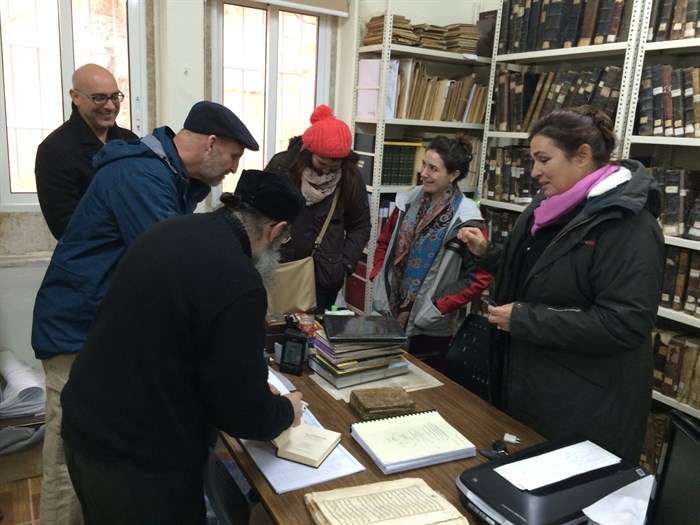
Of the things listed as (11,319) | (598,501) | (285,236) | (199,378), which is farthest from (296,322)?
(11,319)

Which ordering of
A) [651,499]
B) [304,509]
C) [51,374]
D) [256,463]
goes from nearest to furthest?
[651,499], [304,509], [256,463], [51,374]

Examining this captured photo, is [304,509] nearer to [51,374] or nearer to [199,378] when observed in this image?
[199,378]

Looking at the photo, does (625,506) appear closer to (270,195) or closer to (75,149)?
(270,195)

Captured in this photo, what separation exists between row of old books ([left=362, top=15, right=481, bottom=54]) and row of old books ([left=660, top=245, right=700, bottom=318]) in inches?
69.2

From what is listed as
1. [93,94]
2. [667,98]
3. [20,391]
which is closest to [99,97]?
[93,94]

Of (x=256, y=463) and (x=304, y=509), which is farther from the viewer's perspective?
(x=256, y=463)

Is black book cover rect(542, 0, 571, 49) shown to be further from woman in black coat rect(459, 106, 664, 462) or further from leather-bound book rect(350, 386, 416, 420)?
leather-bound book rect(350, 386, 416, 420)

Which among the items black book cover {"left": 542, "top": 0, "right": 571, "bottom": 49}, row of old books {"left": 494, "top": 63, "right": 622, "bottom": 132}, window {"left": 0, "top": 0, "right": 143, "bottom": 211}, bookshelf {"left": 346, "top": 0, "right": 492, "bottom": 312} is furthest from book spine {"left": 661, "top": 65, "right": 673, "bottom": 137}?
window {"left": 0, "top": 0, "right": 143, "bottom": 211}

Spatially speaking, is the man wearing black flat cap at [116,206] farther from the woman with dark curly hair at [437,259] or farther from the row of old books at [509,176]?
the row of old books at [509,176]

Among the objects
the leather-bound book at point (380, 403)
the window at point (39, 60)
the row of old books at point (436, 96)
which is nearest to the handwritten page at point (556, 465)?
the leather-bound book at point (380, 403)

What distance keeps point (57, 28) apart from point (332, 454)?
2733mm

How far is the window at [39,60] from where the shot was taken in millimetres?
2842

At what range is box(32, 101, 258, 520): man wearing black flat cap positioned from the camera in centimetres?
158

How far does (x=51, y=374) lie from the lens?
1.81 metres
